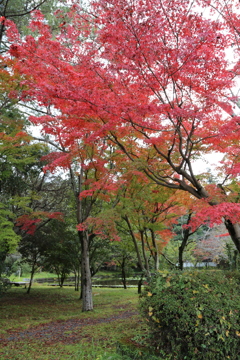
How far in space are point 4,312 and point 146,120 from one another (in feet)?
31.0

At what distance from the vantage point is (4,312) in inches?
424

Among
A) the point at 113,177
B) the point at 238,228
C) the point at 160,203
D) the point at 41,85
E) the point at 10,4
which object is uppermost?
the point at 10,4

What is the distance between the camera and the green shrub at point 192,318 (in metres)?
3.36

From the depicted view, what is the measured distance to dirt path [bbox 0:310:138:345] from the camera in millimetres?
6292

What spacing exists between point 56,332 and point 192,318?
5.01m

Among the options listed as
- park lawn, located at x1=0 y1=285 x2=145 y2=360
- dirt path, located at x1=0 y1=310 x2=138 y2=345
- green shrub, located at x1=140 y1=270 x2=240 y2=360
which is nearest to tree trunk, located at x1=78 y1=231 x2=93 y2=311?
park lawn, located at x1=0 y1=285 x2=145 y2=360

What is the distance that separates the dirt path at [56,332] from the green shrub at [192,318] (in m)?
3.09

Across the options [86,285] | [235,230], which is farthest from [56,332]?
[235,230]

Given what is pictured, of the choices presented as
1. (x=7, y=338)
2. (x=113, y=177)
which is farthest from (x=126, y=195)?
(x=7, y=338)

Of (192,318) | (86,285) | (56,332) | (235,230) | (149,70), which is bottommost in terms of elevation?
(56,332)

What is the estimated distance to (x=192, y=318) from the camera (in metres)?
3.37

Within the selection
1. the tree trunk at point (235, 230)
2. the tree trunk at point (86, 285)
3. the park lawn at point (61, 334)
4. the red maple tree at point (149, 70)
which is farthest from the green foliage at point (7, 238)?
the tree trunk at point (235, 230)

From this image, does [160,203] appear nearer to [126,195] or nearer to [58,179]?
[126,195]

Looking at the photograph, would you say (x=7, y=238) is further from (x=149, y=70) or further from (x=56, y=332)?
(x=149, y=70)
